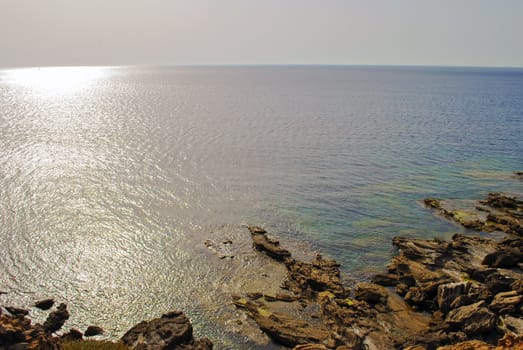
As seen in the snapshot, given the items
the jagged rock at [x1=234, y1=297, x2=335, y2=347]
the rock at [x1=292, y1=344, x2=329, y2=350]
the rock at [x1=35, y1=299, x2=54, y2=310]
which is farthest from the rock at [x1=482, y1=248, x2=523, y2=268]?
the rock at [x1=35, y1=299, x2=54, y2=310]

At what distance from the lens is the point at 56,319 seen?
78.8 feet

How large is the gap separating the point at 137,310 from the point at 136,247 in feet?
28.8

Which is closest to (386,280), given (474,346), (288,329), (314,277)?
(314,277)

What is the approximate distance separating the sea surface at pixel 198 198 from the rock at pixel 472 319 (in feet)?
25.7

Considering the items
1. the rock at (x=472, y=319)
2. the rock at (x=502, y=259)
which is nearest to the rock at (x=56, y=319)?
the rock at (x=472, y=319)

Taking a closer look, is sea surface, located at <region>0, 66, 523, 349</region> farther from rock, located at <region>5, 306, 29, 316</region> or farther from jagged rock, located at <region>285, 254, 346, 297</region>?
jagged rock, located at <region>285, 254, 346, 297</region>

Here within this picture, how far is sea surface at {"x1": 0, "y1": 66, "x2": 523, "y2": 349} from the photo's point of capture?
28234mm

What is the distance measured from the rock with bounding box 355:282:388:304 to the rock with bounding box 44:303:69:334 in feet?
64.7

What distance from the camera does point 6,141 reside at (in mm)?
64625

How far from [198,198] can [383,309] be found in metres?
25.6

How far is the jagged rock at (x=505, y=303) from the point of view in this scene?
2375 cm

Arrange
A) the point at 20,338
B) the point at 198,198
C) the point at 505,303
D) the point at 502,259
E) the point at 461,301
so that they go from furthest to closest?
the point at 198,198 → the point at 502,259 → the point at 461,301 → the point at 505,303 → the point at 20,338

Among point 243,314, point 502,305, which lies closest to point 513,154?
point 502,305

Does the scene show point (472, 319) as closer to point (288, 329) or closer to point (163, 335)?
point (288, 329)
